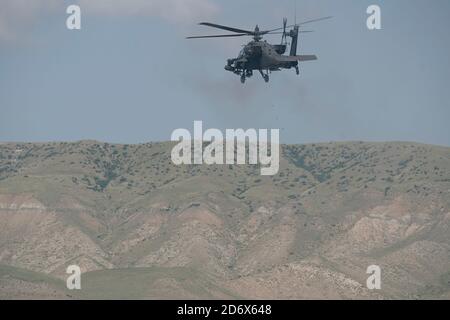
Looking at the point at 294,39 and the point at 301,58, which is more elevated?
the point at 294,39

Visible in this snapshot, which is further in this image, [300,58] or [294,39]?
[294,39]

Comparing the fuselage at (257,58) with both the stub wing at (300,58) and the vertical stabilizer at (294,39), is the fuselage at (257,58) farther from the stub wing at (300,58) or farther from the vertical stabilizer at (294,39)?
the vertical stabilizer at (294,39)

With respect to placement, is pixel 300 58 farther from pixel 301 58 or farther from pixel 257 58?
pixel 257 58

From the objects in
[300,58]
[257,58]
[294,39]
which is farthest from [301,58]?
[294,39]

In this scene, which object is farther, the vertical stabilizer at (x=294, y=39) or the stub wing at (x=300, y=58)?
the vertical stabilizer at (x=294, y=39)

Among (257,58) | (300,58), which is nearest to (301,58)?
(300,58)

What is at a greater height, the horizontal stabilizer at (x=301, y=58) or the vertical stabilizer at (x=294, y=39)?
the vertical stabilizer at (x=294, y=39)

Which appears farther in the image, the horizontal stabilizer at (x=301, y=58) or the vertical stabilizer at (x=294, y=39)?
the vertical stabilizer at (x=294, y=39)

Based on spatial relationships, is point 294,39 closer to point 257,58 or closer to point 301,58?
point 301,58

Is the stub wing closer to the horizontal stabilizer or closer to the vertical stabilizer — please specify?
the horizontal stabilizer

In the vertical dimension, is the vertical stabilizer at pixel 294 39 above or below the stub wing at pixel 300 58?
above

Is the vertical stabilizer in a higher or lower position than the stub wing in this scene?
higher

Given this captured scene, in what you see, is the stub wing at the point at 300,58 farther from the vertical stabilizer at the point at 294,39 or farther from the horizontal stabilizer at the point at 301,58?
the vertical stabilizer at the point at 294,39
